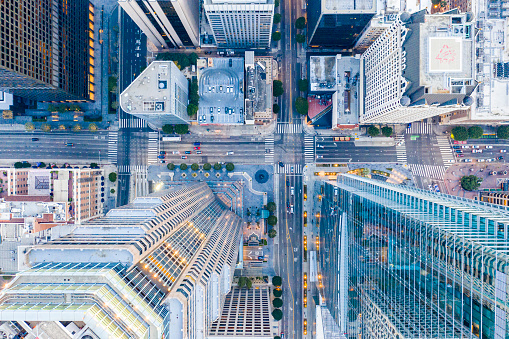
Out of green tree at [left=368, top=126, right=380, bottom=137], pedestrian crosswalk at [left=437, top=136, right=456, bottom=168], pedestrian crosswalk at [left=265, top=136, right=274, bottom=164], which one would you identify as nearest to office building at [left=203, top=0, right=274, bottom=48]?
pedestrian crosswalk at [left=265, top=136, right=274, bottom=164]

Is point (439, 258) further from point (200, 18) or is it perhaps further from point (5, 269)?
point (5, 269)

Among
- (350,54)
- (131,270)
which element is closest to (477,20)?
(350,54)

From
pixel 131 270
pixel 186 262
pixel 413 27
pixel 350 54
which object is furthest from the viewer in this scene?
pixel 350 54

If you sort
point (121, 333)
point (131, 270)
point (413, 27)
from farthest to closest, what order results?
point (413, 27) → point (131, 270) → point (121, 333)

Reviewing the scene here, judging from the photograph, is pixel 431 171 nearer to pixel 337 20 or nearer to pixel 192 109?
pixel 337 20

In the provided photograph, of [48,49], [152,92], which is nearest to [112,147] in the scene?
[48,49]
